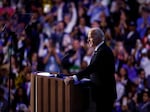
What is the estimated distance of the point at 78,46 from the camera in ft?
27.2

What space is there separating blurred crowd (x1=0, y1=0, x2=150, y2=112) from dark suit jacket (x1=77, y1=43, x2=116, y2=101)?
105 inches

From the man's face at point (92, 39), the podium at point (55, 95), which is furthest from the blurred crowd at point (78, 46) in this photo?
the man's face at point (92, 39)

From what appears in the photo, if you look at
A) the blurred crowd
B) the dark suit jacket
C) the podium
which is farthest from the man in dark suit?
the blurred crowd

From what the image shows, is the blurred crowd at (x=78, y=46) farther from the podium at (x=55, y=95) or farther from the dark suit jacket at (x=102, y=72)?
the dark suit jacket at (x=102, y=72)

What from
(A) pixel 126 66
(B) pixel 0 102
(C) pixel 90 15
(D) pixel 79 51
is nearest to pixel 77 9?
(C) pixel 90 15

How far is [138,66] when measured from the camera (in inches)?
302

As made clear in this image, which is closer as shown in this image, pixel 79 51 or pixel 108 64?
pixel 108 64

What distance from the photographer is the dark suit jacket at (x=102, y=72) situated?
4.71 m

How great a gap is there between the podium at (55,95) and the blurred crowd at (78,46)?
239 centimetres

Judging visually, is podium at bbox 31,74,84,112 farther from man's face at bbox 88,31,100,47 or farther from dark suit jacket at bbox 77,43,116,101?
man's face at bbox 88,31,100,47

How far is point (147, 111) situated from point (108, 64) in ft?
9.31

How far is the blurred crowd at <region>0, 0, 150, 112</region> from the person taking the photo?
7645 mm

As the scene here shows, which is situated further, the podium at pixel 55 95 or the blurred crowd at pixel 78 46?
the blurred crowd at pixel 78 46

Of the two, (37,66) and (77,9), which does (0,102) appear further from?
(77,9)
